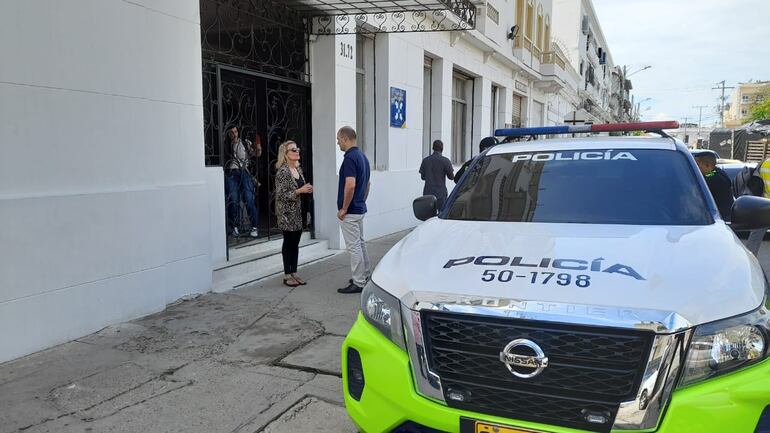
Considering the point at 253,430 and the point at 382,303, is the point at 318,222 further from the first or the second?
the point at 382,303

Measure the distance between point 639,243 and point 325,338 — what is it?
2.87 meters

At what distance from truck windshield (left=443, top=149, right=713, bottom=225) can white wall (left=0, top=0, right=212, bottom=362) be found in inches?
123

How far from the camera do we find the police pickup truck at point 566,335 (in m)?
1.94

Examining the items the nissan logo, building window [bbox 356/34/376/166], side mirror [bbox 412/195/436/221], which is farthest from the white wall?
building window [bbox 356/34/376/166]

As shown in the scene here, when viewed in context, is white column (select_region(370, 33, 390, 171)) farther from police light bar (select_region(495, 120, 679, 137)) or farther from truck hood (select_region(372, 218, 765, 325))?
truck hood (select_region(372, 218, 765, 325))

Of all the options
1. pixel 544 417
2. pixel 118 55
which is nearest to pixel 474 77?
pixel 118 55

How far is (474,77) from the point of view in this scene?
15336 millimetres

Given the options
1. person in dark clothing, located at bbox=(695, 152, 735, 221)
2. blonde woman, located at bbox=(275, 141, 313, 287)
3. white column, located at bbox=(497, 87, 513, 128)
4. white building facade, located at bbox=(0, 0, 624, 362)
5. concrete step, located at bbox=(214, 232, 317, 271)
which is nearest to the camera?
white building facade, located at bbox=(0, 0, 624, 362)

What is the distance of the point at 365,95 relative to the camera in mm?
9906

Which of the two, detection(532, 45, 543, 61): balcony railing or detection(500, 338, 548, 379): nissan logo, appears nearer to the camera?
detection(500, 338, 548, 379): nissan logo

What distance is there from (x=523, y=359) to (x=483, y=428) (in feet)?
1.03

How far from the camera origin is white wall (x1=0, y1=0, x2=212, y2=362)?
13.4 feet

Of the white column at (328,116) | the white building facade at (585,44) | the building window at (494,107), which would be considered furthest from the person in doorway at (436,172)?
the white building facade at (585,44)

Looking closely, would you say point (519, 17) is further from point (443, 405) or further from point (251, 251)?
point (443, 405)
